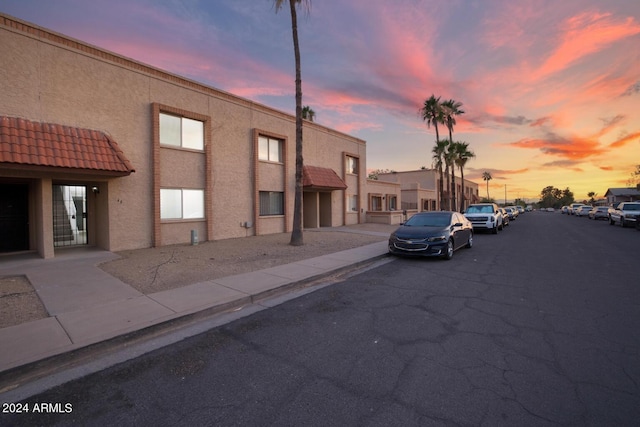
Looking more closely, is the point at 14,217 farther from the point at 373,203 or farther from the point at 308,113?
the point at 308,113

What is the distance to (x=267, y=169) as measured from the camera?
58.6 feet

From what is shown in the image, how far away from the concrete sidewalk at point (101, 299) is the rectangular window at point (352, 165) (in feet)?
54.4

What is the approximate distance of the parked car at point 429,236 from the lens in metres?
9.70

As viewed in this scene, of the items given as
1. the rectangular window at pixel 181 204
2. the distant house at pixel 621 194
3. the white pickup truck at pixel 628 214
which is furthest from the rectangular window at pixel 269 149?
the distant house at pixel 621 194

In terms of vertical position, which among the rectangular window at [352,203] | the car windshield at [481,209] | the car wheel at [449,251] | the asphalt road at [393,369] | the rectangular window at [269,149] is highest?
the rectangular window at [269,149]

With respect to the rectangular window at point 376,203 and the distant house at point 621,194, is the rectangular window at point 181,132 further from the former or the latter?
the distant house at point 621,194

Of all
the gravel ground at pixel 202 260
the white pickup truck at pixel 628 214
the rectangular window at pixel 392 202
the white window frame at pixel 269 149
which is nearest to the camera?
the gravel ground at pixel 202 260

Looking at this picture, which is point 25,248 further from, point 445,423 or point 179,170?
point 445,423

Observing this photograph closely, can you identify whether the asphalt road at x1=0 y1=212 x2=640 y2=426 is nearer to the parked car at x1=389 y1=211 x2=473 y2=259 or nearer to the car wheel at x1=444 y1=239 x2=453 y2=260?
the parked car at x1=389 y1=211 x2=473 y2=259

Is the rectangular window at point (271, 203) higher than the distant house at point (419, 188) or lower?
lower

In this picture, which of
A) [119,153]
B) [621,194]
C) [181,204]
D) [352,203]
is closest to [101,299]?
[119,153]

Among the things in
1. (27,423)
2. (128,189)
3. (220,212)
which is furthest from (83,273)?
(220,212)

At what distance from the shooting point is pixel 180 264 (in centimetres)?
919

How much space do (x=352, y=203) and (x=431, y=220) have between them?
589 inches
